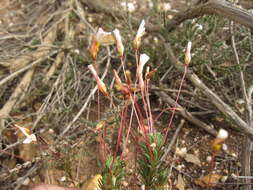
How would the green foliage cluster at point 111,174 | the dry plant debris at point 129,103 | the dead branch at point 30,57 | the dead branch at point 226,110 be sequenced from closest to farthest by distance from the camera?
1. the green foliage cluster at point 111,174
2. the dead branch at point 226,110
3. the dry plant debris at point 129,103
4. the dead branch at point 30,57

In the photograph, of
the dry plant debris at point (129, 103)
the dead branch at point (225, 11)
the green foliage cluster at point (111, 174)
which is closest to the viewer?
the green foliage cluster at point (111, 174)

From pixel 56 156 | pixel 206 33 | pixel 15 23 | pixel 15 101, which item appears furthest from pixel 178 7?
pixel 56 156

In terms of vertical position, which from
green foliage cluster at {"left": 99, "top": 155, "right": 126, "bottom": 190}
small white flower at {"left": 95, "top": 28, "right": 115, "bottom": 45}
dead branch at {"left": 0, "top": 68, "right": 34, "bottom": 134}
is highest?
small white flower at {"left": 95, "top": 28, "right": 115, "bottom": 45}

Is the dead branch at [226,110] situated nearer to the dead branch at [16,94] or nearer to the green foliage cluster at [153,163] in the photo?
the green foliage cluster at [153,163]

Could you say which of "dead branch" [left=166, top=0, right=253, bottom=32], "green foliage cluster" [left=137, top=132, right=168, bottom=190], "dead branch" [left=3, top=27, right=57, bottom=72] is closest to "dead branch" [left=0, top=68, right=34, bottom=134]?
"dead branch" [left=3, top=27, right=57, bottom=72]

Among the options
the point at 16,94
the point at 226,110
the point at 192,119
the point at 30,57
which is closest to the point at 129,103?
the point at 226,110

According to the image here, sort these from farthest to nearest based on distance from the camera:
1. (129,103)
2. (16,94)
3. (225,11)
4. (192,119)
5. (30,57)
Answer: (30,57) → (16,94) → (192,119) → (129,103) → (225,11)

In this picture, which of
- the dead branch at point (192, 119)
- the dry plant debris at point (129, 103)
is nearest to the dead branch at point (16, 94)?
the dry plant debris at point (129, 103)

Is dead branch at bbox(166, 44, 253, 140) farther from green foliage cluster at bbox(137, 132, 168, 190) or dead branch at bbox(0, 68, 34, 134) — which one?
dead branch at bbox(0, 68, 34, 134)

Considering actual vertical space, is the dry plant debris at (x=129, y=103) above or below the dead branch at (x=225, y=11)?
below

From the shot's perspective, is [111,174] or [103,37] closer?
[111,174]

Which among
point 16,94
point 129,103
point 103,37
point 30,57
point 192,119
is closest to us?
point 103,37

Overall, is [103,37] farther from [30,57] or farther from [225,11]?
[30,57]

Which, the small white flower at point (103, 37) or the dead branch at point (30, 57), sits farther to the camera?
the dead branch at point (30, 57)
